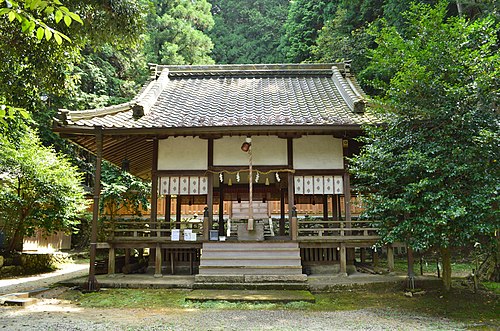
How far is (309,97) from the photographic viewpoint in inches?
538

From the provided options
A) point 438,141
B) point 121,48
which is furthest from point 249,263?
point 121,48

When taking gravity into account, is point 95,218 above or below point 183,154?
below

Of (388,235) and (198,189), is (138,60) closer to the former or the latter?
(198,189)

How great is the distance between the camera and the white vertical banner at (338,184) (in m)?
11.7

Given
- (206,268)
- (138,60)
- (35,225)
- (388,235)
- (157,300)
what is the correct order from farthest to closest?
(138,60), (35,225), (206,268), (157,300), (388,235)

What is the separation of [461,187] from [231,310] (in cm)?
505

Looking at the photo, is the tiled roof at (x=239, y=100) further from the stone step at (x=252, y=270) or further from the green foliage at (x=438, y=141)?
the stone step at (x=252, y=270)

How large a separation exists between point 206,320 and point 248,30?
107 ft

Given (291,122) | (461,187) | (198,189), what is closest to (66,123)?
(198,189)

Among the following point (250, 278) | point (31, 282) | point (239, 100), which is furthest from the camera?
point (239, 100)

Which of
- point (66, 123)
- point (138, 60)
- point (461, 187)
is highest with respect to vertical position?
point (138, 60)

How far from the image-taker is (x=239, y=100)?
13.6 metres

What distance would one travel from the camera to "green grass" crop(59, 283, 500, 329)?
729 centimetres

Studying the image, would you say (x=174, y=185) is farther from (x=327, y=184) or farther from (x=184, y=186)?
(x=327, y=184)
